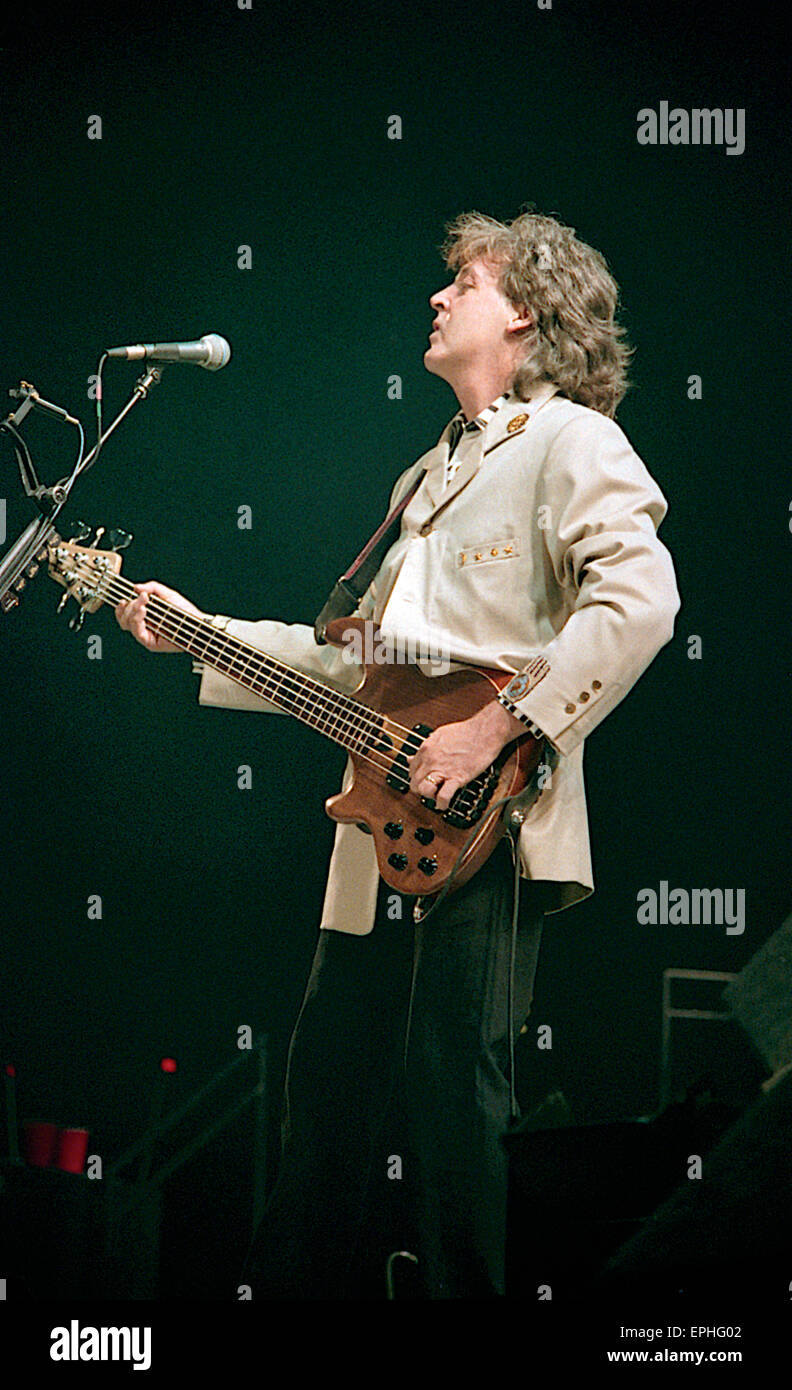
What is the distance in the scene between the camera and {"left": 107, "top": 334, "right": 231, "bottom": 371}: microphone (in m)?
2.58

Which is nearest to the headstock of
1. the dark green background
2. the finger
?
the dark green background

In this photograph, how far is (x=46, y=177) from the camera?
302 cm

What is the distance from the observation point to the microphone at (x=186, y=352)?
102 inches

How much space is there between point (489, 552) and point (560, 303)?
1.92ft

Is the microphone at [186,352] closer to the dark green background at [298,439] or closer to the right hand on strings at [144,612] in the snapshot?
the dark green background at [298,439]

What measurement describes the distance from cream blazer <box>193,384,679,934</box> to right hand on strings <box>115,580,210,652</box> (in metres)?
0.11

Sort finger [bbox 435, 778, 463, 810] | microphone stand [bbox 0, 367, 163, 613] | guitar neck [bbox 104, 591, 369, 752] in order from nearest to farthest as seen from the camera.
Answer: finger [bbox 435, 778, 463, 810], guitar neck [bbox 104, 591, 369, 752], microphone stand [bbox 0, 367, 163, 613]

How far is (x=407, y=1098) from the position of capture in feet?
7.82
